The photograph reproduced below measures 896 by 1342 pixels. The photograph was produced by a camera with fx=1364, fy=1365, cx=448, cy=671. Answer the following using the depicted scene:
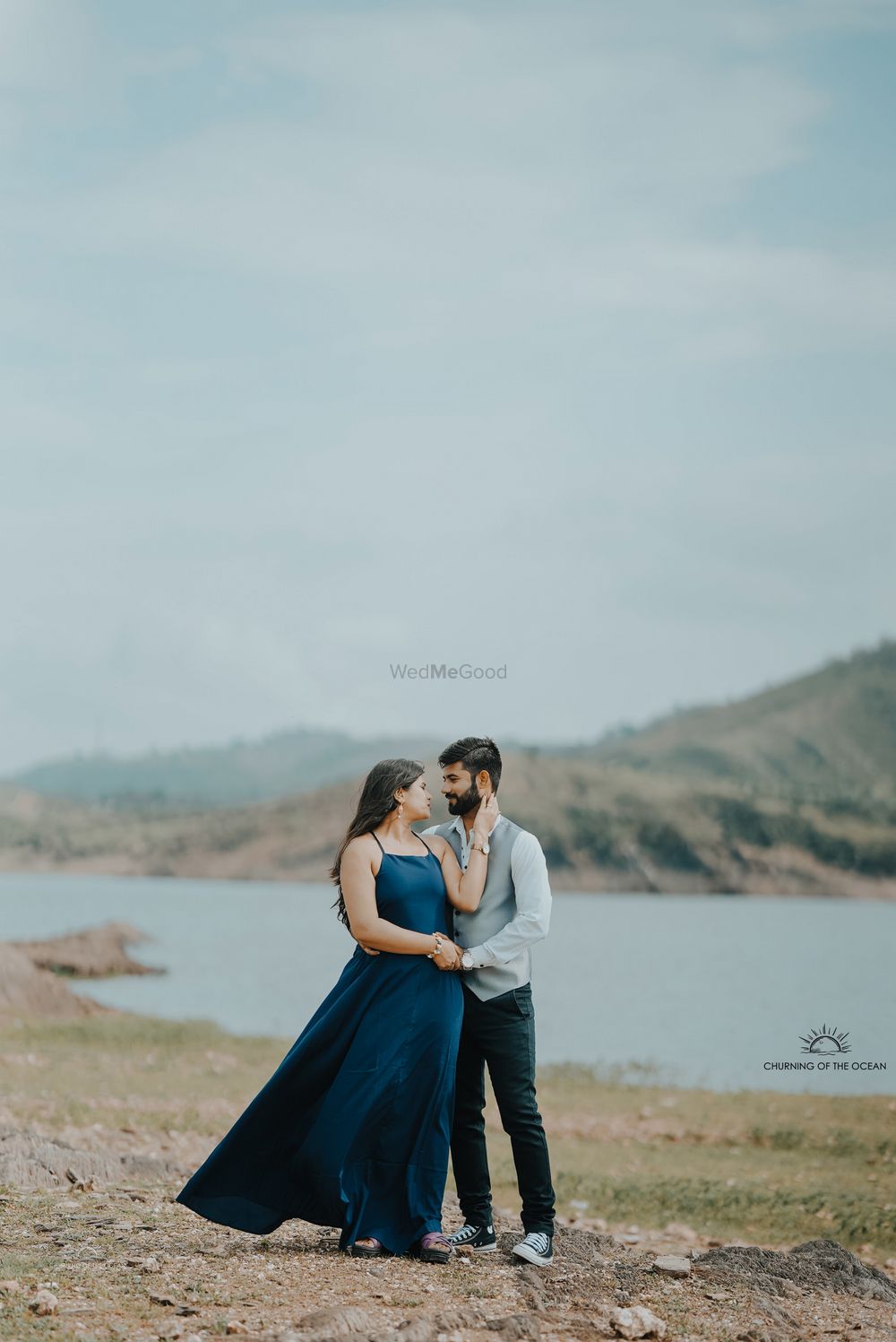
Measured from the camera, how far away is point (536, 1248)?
7.09 metres

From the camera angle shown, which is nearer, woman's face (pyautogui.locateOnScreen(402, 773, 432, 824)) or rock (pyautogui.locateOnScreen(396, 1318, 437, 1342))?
rock (pyautogui.locateOnScreen(396, 1318, 437, 1342))

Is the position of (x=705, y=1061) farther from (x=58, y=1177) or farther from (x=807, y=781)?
(x=807, y=781)

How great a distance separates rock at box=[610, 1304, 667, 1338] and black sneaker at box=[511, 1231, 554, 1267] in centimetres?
81

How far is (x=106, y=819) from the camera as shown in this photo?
6334 inches

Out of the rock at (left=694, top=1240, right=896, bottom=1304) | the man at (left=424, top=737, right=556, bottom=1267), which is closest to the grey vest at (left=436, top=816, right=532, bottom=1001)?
the man at (left=424, top=737, right=556, bottom=1267)

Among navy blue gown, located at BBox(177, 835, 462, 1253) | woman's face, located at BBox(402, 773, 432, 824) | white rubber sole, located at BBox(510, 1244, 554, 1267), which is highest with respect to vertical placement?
woman's face, located at BBox(402, 773, 432, 824)

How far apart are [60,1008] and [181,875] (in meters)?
105

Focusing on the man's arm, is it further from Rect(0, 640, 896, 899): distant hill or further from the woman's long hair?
Rect(0, 640, 896, 899): distant hill

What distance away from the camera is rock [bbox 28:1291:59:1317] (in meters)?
6.04

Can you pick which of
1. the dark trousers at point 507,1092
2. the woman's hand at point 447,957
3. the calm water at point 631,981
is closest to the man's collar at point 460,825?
the woman's hand at point 447,957

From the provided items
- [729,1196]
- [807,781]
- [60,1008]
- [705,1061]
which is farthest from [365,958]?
[807,781]

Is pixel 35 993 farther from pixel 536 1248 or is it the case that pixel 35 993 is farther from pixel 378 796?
pixel 378 796

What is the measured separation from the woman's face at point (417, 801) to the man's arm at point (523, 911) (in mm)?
495

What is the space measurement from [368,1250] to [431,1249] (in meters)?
0.34
